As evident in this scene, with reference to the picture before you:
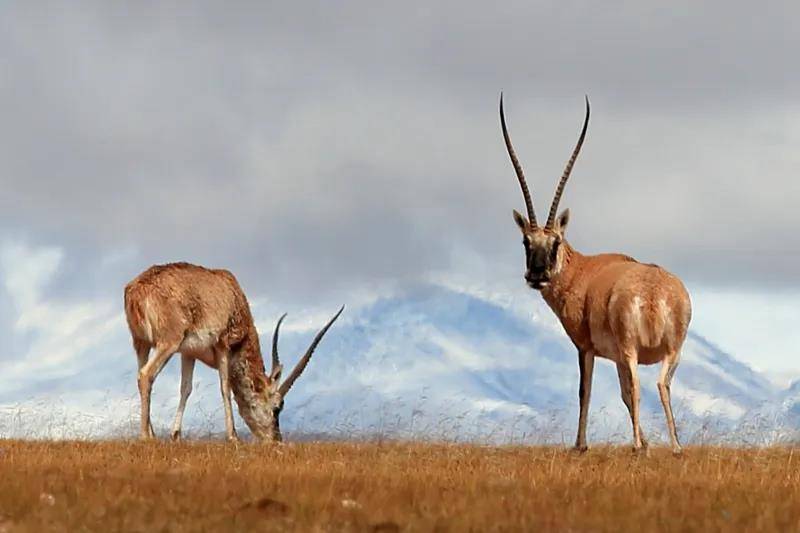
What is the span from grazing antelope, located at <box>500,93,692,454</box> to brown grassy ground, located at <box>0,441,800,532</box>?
1.53 m

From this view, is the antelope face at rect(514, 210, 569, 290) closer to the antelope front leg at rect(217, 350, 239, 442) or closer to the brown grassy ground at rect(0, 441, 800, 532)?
the brown grassy ground at rect(0, 441, 800, 532)

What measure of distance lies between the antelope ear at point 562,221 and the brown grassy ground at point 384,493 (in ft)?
12.3

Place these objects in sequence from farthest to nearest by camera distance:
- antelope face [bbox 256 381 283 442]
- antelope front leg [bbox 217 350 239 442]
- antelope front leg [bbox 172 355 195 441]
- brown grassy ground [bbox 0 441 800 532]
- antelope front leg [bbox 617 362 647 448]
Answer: antelope face [bbox 256 381 283 442]
antelope front leg [bbox 217 350 239 442]
antelope front leg [bbox 172 355 195 441]
antelope front leg [bbox 617 362 647 448]
brown grassy ground [bbox 0 441 800 532]

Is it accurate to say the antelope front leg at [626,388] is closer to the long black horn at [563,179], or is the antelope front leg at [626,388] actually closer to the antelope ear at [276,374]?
the long black horn at [563,179]

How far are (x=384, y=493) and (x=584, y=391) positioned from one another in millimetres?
8489

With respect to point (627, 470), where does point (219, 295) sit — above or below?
above

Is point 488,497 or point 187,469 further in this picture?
point 187,469

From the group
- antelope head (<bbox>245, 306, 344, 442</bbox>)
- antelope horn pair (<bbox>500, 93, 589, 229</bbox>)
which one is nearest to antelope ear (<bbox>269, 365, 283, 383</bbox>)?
antelope head (<bbox>245, 306, 344, 442</bbox>)

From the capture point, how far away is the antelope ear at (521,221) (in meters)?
19.7

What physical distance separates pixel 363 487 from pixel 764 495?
3.70 metres

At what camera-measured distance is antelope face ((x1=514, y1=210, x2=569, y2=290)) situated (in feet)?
63.6

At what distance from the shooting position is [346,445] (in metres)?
20.5

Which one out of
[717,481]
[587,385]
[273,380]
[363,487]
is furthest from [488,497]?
[273,380]

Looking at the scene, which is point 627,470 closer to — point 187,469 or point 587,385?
point 587,385
